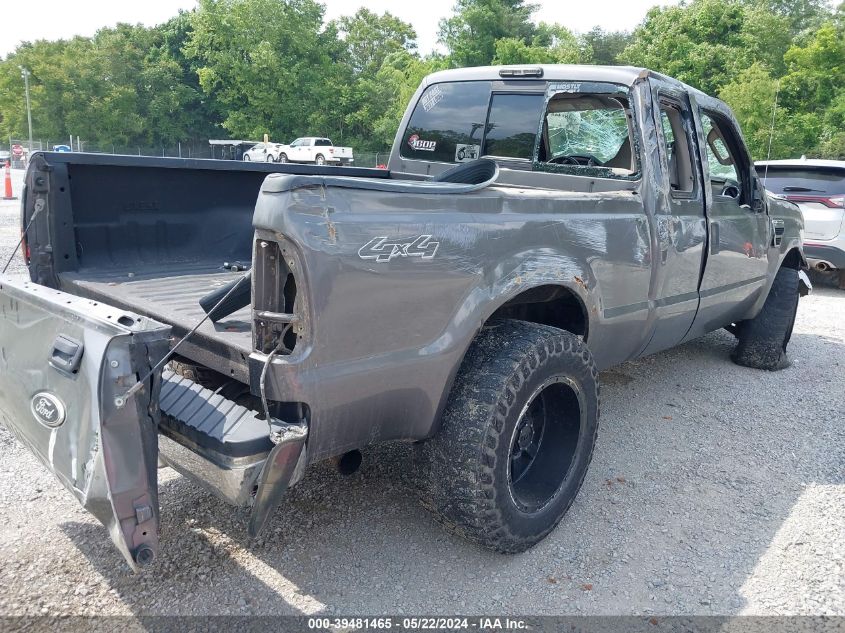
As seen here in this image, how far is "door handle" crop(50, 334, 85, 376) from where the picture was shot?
198 centimetres

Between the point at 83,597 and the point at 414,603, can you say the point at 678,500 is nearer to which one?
the point at 414,603

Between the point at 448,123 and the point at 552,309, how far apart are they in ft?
5.42

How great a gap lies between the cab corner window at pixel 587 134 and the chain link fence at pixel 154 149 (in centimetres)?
3956

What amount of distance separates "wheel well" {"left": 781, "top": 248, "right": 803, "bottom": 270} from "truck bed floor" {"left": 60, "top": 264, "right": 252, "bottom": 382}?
453 cm

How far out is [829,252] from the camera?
8664mm

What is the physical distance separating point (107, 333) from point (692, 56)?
164 ft

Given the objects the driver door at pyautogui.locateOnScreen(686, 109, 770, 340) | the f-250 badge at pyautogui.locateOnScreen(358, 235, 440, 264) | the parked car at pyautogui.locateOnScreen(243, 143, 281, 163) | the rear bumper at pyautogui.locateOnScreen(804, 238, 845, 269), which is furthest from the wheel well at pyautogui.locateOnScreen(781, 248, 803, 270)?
the parked car at pyautogui.locateOnScreen(243, 143, 281, 163)

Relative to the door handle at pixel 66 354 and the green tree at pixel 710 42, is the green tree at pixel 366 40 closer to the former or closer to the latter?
the green tree at pixel 710 42

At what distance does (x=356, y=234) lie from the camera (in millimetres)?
2182

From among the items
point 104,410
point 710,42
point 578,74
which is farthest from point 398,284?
point 710,42

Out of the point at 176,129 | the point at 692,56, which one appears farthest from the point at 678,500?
the point at 176,129

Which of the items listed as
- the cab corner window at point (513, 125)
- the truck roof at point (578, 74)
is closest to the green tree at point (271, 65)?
the truck roof at point (578, 74)

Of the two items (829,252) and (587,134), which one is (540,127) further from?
(829,252)

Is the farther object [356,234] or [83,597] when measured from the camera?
[83,597]
